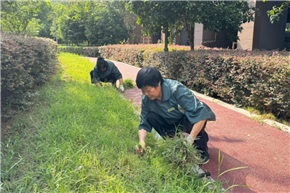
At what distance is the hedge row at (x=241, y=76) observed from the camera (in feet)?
13.6

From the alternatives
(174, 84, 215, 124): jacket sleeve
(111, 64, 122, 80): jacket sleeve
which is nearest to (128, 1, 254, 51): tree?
(111, 64, 122, 80): jacket sleeve

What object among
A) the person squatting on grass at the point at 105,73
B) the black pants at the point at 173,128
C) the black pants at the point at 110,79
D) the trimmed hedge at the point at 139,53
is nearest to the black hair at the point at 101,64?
the person squatting on grass at the point at 105,73

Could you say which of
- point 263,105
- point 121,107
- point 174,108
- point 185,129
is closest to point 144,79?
point 174,108

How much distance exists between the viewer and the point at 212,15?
7.16m

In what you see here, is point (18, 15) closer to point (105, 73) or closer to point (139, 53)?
point (105, 73)

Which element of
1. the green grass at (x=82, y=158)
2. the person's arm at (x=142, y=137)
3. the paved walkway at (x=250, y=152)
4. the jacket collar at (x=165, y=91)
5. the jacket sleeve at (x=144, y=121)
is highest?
the jacket collar at (x=165, y=91)

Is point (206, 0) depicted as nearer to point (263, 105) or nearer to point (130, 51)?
point (263, 105)

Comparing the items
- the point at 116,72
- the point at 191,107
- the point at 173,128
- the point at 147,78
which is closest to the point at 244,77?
the point at 173,128

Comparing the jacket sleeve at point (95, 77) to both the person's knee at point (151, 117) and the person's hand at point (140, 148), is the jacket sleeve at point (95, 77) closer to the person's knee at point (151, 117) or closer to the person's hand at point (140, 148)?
the person's knee at point (151, 117)

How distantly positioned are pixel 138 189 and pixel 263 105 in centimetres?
353

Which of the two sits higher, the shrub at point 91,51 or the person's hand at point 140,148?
the shrub at point 91,51

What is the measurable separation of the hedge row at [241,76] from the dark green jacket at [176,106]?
2242mm

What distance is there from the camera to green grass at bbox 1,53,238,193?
85.3 inches

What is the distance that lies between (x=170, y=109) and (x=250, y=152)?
1.52 metres
